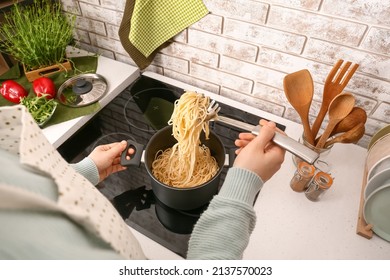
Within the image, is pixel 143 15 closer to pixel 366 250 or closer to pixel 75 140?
pixel 75 140

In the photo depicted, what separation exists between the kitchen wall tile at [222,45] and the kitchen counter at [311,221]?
40 centimetres

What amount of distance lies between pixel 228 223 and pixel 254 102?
686 mm

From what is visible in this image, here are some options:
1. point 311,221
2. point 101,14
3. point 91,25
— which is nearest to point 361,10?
point 311,221

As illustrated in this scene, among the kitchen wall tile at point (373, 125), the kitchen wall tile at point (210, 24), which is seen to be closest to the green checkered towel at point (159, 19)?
the kitchen wall tile at point (210, 24)

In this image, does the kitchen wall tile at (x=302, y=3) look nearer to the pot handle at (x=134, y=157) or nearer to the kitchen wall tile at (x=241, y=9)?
the kitchen wall tile at (x=241, y=9)

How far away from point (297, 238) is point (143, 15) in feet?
2.99

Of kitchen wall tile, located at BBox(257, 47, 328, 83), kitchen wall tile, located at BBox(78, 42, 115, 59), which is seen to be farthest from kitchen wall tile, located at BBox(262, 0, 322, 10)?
kitchen wall tile, located at BBox(78, 42, 115, 59)

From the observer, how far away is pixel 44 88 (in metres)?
1.04

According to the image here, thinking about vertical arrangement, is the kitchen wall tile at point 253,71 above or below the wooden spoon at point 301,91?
below

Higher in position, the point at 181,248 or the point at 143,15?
the point at 143,15

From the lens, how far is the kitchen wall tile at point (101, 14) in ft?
3.67

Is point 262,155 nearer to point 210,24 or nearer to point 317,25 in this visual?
point 317,25

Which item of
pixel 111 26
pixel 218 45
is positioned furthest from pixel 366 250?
pixel 111 26

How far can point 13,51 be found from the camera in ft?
3.59
